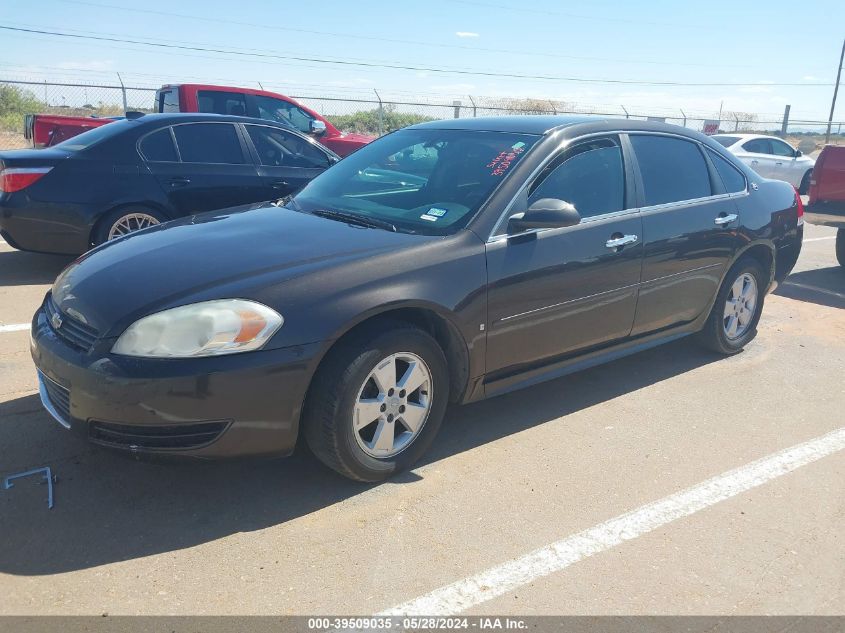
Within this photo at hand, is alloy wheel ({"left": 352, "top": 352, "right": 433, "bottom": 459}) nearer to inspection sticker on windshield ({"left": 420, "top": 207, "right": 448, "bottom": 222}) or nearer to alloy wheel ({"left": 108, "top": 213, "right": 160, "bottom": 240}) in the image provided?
inspection sticker on windshield ({"left": 420, "top": 207, "right": 448, "bottom": 222})

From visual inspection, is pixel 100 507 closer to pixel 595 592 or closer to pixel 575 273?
pixel 595 592

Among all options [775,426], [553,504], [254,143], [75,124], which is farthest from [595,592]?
[75,124]

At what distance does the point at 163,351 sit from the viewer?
297 centimetres

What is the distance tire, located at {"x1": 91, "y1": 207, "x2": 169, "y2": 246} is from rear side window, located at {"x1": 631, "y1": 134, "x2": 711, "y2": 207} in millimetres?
4407

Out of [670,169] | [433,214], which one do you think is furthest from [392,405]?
[670,169]

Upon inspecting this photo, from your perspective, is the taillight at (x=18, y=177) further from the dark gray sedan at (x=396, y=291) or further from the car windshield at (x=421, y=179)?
the car windshield at (x=421, y=179)

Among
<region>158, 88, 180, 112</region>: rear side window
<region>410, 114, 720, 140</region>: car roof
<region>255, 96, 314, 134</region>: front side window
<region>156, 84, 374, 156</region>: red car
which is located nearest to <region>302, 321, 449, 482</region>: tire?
<region>410, 114, 720, 140</region>: car roof

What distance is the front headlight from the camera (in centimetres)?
298

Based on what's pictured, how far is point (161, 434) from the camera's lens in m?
2.99

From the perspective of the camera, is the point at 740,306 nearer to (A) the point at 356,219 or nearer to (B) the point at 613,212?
(B) the point at 613,212

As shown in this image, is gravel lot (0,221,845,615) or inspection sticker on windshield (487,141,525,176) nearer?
gravel lot (0,221,845,615)

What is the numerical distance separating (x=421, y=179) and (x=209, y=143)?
3.78 m

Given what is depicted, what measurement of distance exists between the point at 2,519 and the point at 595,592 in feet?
7.78

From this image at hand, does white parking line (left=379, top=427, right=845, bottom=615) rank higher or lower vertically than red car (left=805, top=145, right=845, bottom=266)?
lower
